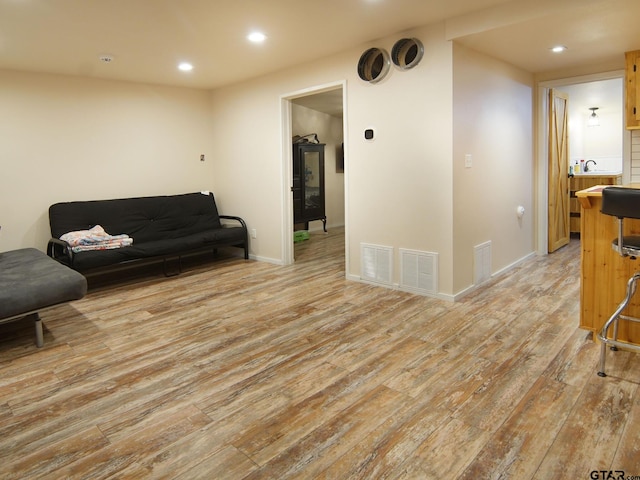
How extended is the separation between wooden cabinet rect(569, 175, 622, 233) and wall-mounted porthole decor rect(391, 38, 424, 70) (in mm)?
3712

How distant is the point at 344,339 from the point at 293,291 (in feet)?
4.32

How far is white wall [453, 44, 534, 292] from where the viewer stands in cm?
380

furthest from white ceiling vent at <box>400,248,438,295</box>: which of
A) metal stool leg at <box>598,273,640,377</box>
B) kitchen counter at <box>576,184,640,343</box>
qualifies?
metal stool leg at <box>598,273,640,377</box>

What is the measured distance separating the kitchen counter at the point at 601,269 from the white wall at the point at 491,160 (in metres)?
1.09

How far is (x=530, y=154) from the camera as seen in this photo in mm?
5266

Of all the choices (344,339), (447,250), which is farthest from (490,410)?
(447,250)

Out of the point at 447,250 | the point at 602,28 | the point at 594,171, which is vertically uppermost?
the point at 602,28

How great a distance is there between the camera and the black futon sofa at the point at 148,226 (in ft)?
14.6

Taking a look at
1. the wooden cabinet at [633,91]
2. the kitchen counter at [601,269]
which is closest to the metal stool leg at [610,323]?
the kitchen counter at [601,269]

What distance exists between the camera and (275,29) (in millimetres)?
3580

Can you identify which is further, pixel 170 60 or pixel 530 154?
pixel 530 154

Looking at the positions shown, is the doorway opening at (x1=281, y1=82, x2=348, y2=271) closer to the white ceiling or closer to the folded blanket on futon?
the folded blanket on futon

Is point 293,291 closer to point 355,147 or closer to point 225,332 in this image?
point 225,332

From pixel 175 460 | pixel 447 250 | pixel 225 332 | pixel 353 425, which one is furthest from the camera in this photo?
pixel 447 250
